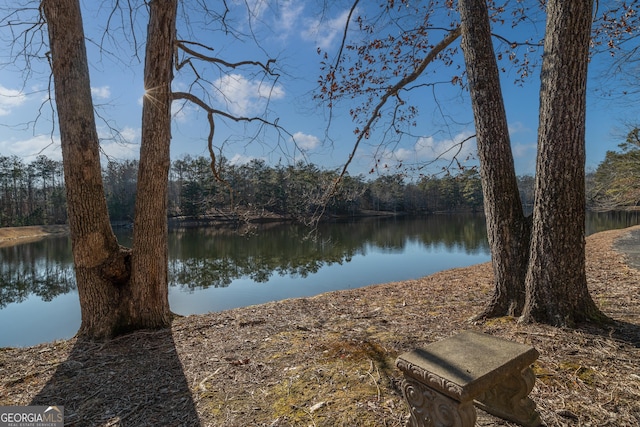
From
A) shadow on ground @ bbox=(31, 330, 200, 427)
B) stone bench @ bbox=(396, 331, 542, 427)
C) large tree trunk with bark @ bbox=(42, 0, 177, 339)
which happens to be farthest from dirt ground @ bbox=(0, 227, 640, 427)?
large tree trunk with bark @ bbox=(42, 0, 177, 339)

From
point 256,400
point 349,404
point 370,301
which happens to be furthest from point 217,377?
point 370,301

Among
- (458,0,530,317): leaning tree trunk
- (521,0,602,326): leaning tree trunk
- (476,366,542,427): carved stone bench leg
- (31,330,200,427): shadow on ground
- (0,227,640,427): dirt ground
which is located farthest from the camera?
(458,0,530,317): leaning tree trunk

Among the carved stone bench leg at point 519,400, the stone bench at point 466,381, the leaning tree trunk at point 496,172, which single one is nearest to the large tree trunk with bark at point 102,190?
the stone bench at point 466,381

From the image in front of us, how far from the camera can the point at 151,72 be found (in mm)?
3273

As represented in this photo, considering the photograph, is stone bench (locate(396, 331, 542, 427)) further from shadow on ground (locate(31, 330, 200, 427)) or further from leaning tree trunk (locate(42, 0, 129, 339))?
leaning tree trunk (locate(42, 0, 129, 339))

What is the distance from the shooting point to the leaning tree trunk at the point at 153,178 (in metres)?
3.17

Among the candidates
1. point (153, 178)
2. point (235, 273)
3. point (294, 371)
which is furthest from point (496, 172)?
point (235, 273)

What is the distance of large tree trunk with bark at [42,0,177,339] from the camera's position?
2963 millimetres

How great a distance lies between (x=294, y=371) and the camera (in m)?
2.17

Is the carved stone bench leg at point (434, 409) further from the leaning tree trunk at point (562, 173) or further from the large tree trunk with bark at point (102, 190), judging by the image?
the large tree trunk with bark at point (102, 190)

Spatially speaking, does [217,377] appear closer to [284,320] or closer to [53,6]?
[284,320]

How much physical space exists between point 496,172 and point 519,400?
1799 millimetres

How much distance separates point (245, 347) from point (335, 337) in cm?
73

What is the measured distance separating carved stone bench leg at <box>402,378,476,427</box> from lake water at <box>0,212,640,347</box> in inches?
134
